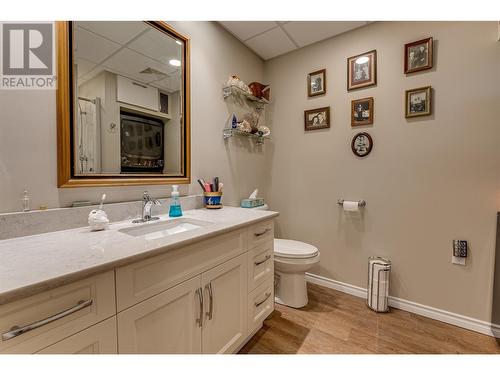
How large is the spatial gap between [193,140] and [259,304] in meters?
1.26

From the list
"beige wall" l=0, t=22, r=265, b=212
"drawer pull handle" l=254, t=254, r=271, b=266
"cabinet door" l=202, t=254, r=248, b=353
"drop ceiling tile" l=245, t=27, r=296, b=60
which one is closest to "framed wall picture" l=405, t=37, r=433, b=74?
"drop ceiling tile" l=245, t=27, r=296, b=60

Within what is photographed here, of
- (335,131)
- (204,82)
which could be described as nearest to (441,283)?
(335,131)

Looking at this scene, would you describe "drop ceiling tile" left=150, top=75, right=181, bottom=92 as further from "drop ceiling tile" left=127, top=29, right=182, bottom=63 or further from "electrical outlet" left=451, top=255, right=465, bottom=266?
"electrical outlet" left=451, top=255, right=465, bottom=266

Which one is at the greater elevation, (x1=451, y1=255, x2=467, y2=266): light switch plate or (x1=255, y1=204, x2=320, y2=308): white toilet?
(x1=451, y1=255, x2=467, y2=266): light switch plate

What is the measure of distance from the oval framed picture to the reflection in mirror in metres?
1.47

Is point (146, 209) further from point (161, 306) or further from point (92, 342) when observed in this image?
point (92, 342)

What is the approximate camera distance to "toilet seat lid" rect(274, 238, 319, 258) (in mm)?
1758

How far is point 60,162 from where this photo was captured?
1.07m

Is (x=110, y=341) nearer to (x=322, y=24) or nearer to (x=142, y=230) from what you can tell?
(x=142, y=230)

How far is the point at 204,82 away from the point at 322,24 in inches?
44.1

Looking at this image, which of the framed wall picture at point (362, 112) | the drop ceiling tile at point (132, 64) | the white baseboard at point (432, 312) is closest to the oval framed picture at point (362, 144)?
the framed wall picture at point (362, 112)

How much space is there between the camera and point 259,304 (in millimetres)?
1448

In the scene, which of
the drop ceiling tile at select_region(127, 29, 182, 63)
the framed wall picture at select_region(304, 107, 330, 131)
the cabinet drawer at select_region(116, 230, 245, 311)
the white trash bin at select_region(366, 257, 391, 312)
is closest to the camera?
the cabinet drawer at select_region(116, 230, 245, 311)

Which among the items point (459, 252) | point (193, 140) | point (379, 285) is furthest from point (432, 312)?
point (193, 140)
